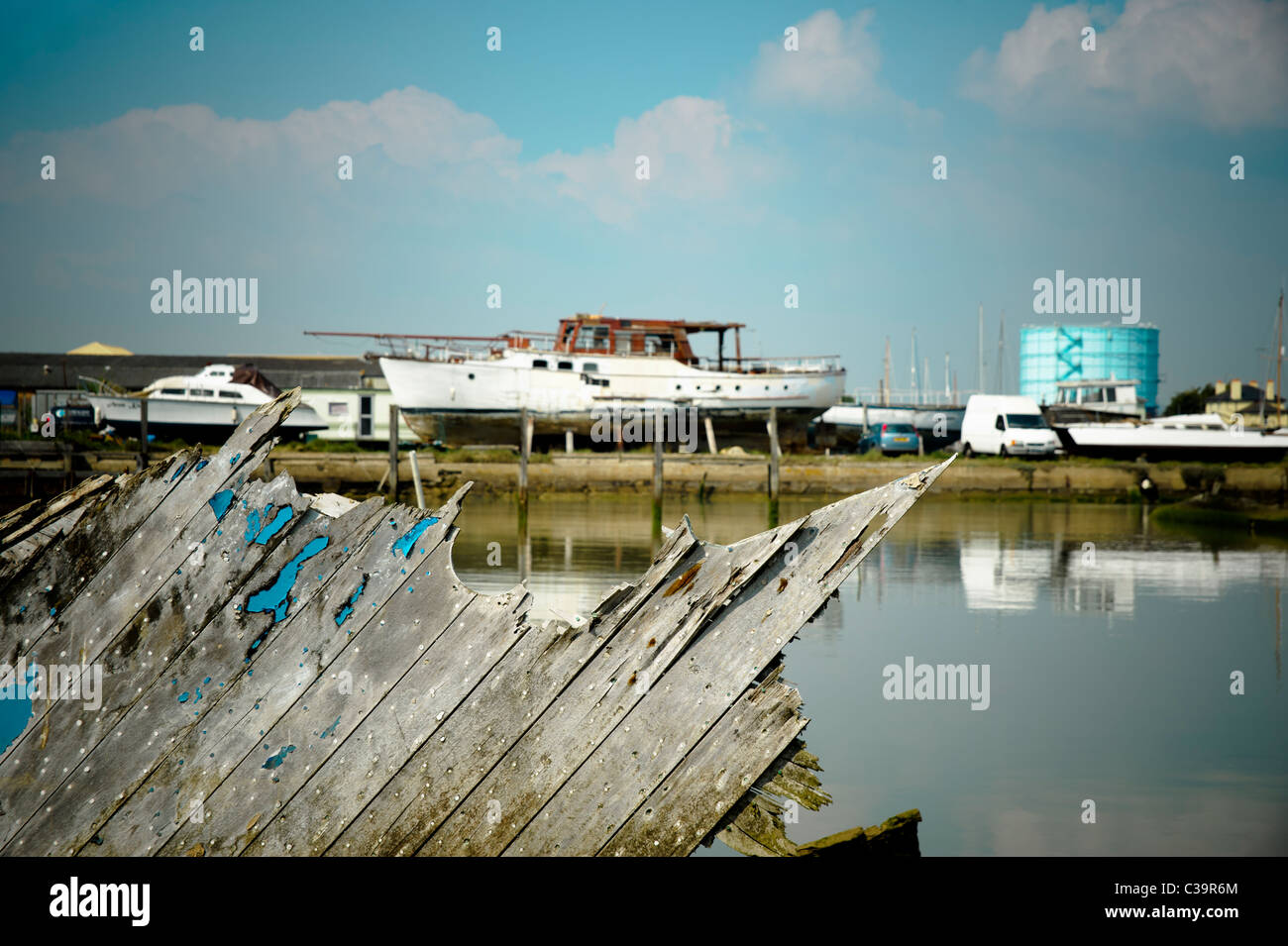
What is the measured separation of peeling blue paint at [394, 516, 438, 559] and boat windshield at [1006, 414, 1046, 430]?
3069 centimetres

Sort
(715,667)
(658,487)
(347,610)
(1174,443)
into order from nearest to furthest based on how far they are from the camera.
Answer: (715,667) < (347,610) < (658,487) < (1174,443)

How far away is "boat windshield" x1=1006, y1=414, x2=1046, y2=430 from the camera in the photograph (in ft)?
101

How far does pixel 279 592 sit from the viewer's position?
279 cm

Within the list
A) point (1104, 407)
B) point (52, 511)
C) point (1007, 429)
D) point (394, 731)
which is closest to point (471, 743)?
point (394, 731)

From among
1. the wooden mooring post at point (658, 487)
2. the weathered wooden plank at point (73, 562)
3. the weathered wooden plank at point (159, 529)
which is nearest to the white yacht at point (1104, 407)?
the wooden mooring post at point (658, 487)

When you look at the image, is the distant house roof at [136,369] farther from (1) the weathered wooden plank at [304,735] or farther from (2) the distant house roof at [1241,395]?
(2) the distant house roof at [1241,395]

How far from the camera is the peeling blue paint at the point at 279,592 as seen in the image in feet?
9.14

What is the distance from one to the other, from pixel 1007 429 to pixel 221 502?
101 feet

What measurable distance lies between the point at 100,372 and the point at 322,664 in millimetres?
43458

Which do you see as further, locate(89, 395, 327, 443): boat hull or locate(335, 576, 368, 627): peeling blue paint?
locate(89, 395, 327, 443): boat hull

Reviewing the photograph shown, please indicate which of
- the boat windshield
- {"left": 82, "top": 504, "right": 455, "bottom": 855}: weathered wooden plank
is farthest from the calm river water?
the boat windshield

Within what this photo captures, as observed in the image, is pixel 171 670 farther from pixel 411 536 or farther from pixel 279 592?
pixel 411 536

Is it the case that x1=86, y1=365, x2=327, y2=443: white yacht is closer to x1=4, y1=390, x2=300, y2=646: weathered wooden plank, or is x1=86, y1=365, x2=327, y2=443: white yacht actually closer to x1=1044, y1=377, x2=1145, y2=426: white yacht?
x1=4, y1=390, x2=300, y2=646: weathered wooden plank
